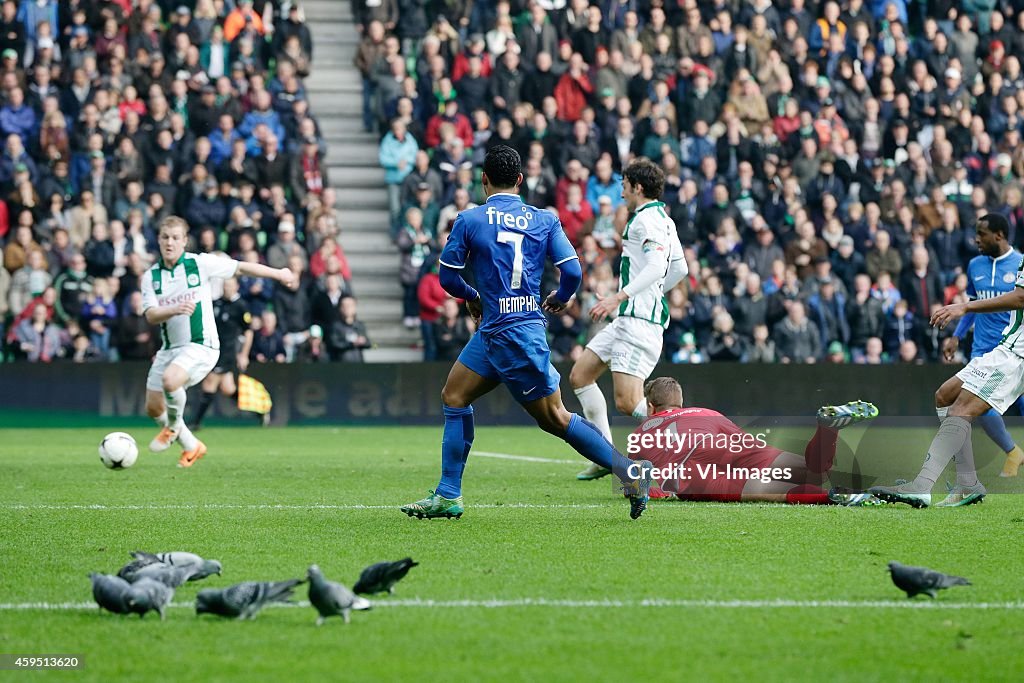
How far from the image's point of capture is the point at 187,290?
13188 mm

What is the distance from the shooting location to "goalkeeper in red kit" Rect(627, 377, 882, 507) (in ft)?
31.8

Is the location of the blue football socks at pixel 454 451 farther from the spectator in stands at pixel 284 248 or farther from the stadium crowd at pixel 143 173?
the spectator in stands at pixel 284 248

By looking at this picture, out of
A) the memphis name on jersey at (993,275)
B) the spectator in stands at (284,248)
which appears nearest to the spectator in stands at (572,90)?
the spectator in stands at (284,248)

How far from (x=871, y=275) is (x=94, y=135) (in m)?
10.8

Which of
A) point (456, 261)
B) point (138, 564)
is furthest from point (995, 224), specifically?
point (138, 564)

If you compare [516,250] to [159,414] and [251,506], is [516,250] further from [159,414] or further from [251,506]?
[159,414]

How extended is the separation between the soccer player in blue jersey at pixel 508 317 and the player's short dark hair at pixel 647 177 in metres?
2.50

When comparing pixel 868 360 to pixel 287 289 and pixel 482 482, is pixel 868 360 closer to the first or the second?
pixel 287 289

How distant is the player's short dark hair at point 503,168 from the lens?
28.7ft

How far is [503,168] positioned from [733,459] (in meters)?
2.59

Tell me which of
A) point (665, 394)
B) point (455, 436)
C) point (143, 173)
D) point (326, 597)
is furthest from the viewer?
point (143, 173)

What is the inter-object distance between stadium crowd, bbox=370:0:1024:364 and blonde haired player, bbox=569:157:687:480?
8032 millimetres

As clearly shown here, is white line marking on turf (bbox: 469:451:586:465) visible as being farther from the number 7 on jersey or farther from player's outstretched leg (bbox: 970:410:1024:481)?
the number 7 on jersey

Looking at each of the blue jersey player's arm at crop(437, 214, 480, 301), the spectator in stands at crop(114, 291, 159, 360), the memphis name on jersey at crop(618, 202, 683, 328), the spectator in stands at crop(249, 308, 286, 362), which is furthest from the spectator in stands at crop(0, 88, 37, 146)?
the blue jersey player's arm at crop(437, 214, 480, 301)
